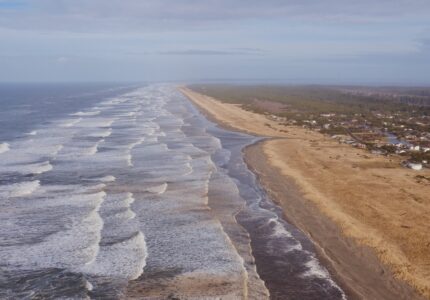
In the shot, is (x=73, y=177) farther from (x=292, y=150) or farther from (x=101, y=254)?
(x=292, y=150)

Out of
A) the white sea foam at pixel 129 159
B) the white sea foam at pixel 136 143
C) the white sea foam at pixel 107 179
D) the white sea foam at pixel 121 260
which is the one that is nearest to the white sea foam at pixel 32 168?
the white sea foam at pixel 107 179

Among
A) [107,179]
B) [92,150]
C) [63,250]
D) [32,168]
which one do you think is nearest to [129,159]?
[92,150]

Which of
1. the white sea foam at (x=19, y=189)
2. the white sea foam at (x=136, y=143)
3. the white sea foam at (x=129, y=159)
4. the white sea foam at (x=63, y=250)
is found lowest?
the white sea foam at (x=136, y=143)

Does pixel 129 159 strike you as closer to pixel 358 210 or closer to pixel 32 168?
pixel 32 168

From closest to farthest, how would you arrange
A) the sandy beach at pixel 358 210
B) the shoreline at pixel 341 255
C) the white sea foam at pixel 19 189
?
the shoreline at pixel 341 255, the sandy beach at pixel 358 210, the white sea foam at pixel 19 189

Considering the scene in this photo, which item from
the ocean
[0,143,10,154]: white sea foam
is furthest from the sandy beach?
[0,143,10,154]: white sea foam

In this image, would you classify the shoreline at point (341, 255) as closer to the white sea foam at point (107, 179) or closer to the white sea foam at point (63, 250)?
the white sea foam at point (63, 250)

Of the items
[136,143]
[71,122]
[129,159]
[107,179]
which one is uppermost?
[107,179]
